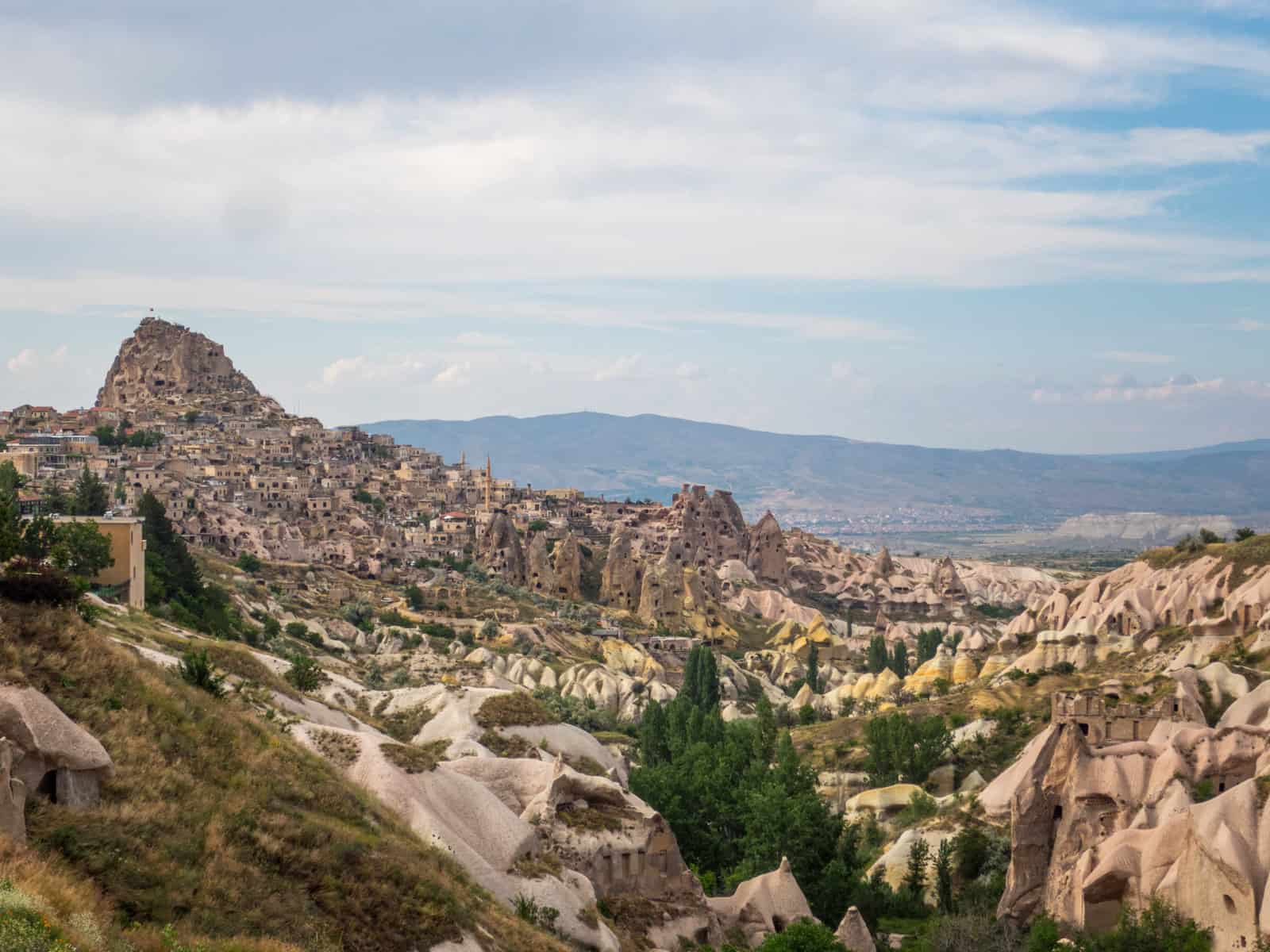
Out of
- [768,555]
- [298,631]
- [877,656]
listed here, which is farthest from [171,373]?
[298,631]

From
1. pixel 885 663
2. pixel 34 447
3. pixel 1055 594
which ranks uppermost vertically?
pixel 34 447

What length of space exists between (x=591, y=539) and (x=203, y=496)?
46307mm

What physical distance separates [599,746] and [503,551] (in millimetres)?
86919

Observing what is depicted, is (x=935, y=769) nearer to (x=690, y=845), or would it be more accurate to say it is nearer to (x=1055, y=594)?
(x=690, y=845)

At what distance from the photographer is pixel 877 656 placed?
10125 cm

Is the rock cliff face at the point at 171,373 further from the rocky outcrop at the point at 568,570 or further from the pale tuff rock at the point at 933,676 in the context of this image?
the pale tuff rock at the point at 933,676

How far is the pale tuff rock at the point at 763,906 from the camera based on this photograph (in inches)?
1316

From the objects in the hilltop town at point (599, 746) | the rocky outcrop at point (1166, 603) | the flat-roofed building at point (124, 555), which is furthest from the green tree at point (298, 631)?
the rocky outcrop at point (1166, 603)

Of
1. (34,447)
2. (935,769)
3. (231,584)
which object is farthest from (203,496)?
(935,769)

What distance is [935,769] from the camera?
189 feet

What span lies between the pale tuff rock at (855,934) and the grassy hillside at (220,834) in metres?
12.5

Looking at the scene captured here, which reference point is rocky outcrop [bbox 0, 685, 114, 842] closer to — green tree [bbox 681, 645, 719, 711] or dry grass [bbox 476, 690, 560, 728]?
dry grass [bbox 476, 690, 560, 728]

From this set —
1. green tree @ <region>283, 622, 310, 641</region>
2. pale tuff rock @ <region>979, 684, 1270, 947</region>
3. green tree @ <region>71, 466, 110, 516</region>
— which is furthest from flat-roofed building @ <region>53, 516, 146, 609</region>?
pale tuff rock @ <region>979, 684, 1270, 947</region>

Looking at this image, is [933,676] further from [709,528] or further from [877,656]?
[709,528]
